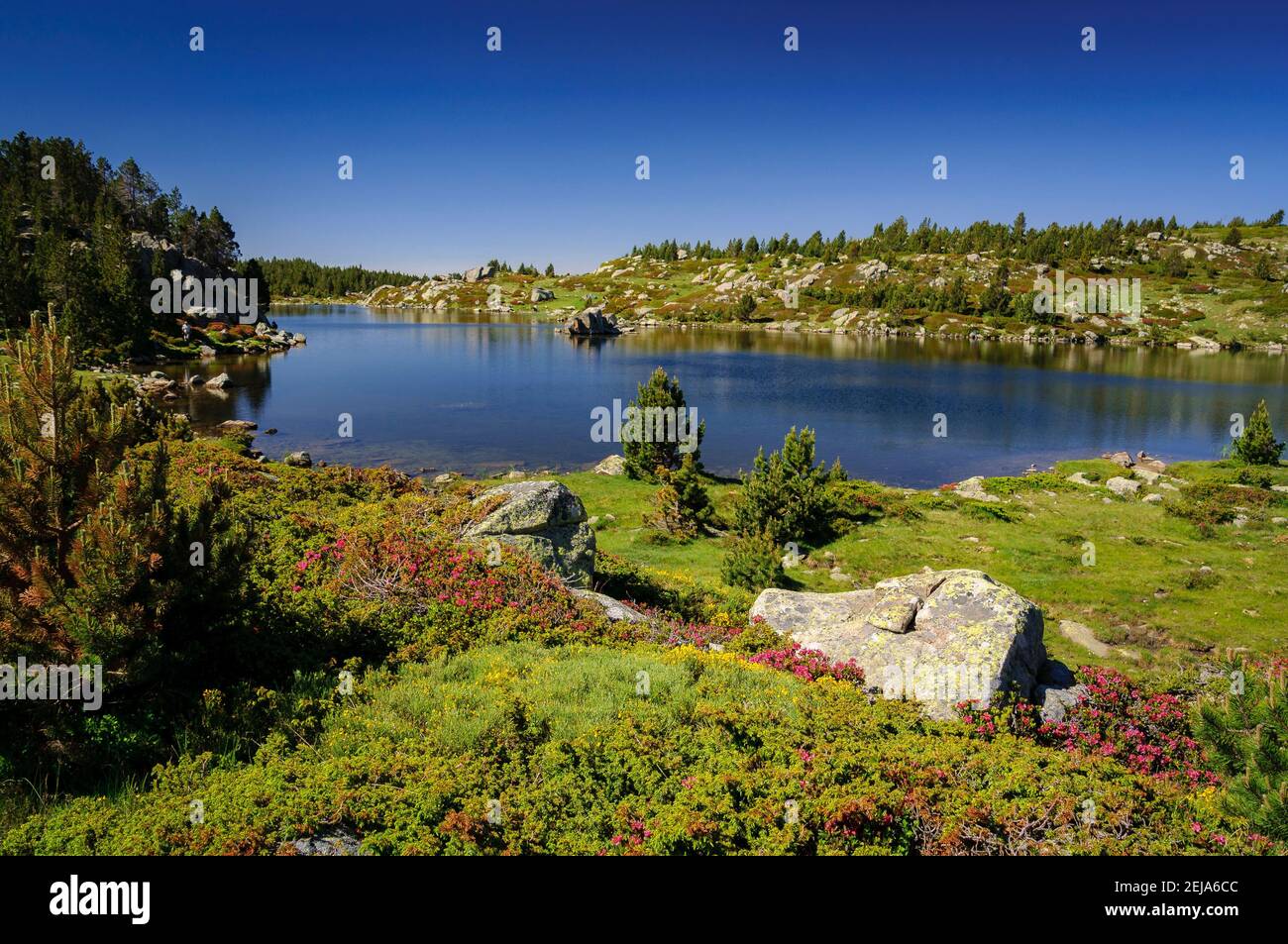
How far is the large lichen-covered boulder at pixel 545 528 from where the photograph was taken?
57.8 feet

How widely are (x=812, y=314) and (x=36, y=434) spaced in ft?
638

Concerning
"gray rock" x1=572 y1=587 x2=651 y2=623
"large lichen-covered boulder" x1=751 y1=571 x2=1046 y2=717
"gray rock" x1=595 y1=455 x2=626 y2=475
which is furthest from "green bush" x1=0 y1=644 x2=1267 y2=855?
"gray rock" x1=595 y1=455 x2=626 y2=475

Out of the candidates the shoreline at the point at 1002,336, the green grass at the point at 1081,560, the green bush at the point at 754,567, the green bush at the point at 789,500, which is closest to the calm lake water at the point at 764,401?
the shoreline at the point at 1002,336

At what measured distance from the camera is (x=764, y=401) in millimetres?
76438

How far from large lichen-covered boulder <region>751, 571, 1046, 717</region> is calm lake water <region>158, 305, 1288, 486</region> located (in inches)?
1383

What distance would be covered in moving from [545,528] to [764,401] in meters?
61.4

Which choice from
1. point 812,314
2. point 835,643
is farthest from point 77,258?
point 812,314

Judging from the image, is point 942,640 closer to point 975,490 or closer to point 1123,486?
point 975,490

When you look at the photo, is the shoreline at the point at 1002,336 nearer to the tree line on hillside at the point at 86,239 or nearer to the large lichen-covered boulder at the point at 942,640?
the tree line on hillside at the point at 86,239

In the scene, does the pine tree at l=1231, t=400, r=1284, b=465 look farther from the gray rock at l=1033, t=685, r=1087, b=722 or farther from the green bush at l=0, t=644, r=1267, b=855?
the green bush at l=0, t=644, r=1267, b=855

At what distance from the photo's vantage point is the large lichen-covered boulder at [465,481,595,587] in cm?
1761

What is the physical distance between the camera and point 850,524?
31609mm
